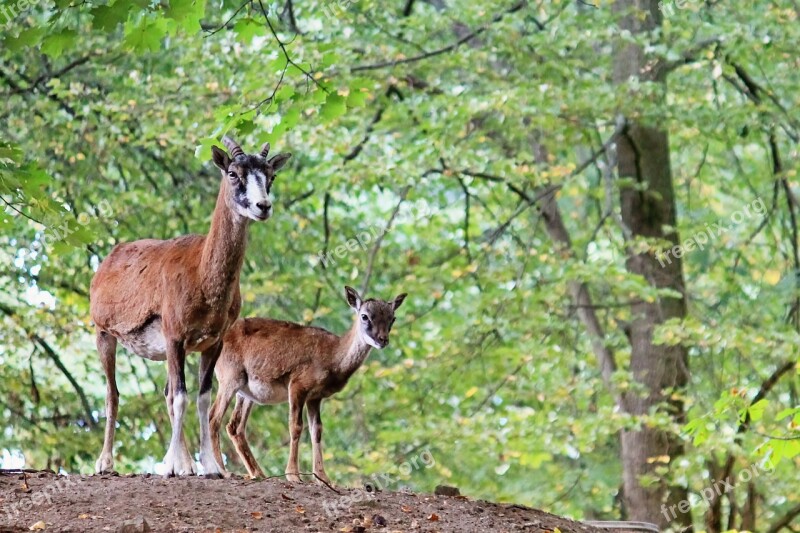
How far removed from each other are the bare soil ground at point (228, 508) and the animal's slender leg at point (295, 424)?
1.06 meters

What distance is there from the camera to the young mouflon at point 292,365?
9477 mm

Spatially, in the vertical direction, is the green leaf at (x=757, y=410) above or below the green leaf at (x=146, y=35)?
below

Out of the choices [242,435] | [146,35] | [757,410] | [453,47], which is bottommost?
[757,410]

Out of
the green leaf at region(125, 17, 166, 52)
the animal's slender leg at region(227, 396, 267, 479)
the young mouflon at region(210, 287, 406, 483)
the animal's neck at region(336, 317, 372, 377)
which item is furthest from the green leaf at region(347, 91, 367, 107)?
the animal's slender leg at region(227, 396, 267, 479)

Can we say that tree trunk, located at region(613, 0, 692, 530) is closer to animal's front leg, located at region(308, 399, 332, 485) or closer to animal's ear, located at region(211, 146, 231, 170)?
animal's front leg, located at region(308, 399, 332, 485)

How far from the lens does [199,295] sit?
821 cm

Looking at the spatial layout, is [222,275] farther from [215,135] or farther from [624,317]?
[624,317]

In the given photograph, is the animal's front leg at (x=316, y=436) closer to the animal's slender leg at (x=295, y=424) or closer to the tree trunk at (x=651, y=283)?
the animal's slender leg at (x=295, y=424)

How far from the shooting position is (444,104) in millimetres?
14625

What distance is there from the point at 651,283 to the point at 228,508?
9594mm

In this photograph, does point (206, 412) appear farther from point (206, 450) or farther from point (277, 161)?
point (277, 161)

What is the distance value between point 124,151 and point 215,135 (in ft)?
29.8

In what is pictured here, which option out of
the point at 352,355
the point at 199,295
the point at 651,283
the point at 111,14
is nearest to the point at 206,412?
the point at 199,295

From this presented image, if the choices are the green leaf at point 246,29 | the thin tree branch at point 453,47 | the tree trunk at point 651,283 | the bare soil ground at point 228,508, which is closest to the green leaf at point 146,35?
the green leaf at point 246,29
